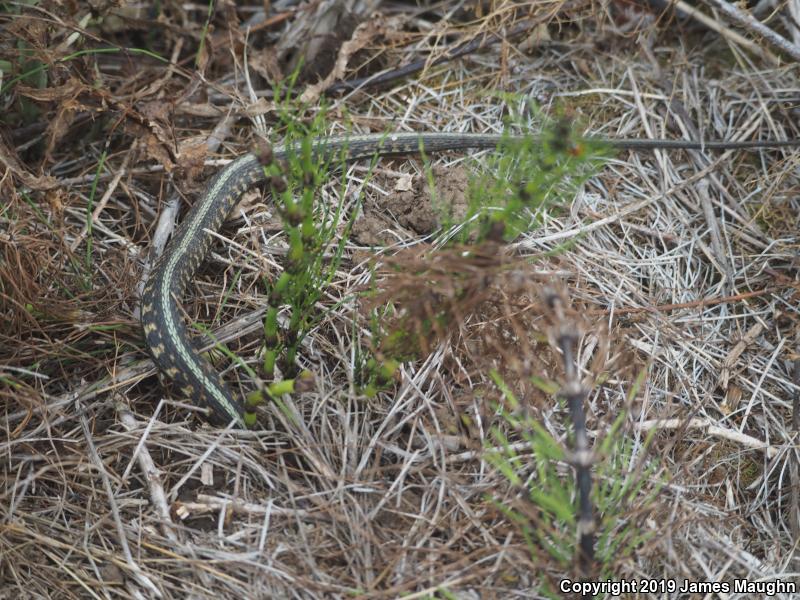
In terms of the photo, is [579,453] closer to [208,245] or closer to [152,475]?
[152,475]

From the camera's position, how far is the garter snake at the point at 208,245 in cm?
309

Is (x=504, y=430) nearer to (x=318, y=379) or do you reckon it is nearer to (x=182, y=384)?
(x=318, y=379)

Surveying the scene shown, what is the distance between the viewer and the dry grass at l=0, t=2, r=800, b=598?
2701 millimetres

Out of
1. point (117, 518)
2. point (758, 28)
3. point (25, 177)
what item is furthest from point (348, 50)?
point (117, 518)

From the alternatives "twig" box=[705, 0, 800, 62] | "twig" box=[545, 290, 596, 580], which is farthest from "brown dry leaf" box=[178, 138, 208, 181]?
"twig" box=[705, 0, 800, 62]

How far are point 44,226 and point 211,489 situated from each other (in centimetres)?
155

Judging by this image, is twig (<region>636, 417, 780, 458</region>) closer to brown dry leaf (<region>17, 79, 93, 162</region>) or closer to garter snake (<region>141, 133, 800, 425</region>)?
garter snake (<region>141, 133, 800, 425</region>)

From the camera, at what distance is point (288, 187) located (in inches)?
97.5

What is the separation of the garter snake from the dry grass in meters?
0.10

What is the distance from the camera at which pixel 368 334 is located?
317 cm

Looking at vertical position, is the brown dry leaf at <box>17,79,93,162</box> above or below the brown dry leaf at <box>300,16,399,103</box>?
below

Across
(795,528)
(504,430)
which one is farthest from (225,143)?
(795,528)

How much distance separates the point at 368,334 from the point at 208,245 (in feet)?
3.28

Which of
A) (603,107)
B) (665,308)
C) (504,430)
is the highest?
(603,107)
